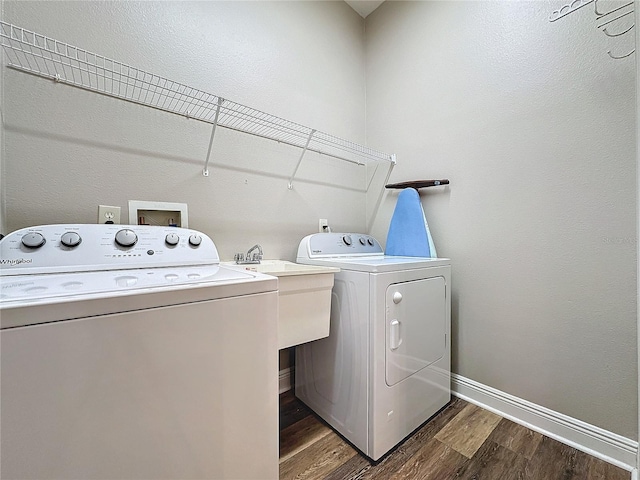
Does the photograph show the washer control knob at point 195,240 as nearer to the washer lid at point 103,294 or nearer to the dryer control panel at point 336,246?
the washer lid at point 103,294

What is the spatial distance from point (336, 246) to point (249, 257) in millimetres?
543

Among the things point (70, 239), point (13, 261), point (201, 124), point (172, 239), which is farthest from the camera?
point (201, 124)

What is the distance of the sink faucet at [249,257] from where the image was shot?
4.79ft

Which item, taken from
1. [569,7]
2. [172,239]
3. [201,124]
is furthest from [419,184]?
[172,239]

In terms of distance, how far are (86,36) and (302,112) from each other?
114 centimetres

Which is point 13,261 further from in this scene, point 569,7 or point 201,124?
point 569,7

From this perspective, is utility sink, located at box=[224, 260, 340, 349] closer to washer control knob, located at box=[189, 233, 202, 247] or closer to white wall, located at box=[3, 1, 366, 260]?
washer control knob, located at box=[189, 233, 202, 247]

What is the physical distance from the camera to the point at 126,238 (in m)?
1.05

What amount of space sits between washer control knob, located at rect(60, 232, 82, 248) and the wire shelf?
59 centimetres

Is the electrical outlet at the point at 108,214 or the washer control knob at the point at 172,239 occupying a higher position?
the electrical outlet at the point at 108,214

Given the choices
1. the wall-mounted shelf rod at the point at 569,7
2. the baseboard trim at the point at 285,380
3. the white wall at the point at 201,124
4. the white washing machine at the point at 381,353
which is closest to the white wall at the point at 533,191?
the wall-mounted shelf rod at the point at 569,7

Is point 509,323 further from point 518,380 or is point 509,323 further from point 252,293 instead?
point 252,293

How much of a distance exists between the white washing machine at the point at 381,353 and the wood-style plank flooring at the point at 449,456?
2.3 inches

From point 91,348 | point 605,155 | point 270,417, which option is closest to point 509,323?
point 605,155
